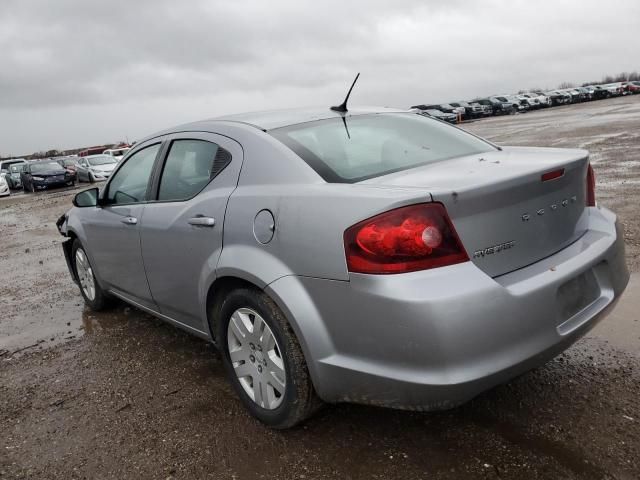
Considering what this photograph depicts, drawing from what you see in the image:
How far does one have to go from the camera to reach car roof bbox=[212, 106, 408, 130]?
308 centimetres

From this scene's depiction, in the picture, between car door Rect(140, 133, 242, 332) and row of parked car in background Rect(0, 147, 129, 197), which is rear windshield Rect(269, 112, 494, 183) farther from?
row of parked car in background Rect(0, 147, 129, 197)

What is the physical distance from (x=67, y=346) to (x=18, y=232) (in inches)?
317

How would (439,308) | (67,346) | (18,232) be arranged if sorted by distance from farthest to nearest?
(18,232), (67,346), (439,308)

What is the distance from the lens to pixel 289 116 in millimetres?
3271

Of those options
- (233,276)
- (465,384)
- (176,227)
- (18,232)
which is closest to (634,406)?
(465,384)

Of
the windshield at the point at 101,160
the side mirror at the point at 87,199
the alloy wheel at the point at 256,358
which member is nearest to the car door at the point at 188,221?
the alloy wheel at the point at 256,358

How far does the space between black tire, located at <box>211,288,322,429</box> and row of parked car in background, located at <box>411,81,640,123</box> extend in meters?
40.4

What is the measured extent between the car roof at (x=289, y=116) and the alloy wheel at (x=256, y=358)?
41.7 inches

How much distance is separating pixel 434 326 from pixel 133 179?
2.75m

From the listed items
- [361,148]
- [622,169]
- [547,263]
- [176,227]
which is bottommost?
[622,169]

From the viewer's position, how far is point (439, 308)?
6.61ft

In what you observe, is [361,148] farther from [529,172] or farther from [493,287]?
[493,287]

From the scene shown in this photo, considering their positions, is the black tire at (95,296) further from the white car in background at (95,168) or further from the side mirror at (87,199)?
the white car in background at (95,168)

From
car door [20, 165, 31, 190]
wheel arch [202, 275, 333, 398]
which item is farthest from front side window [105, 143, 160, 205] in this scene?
car door [20, 165, 31, 190]
